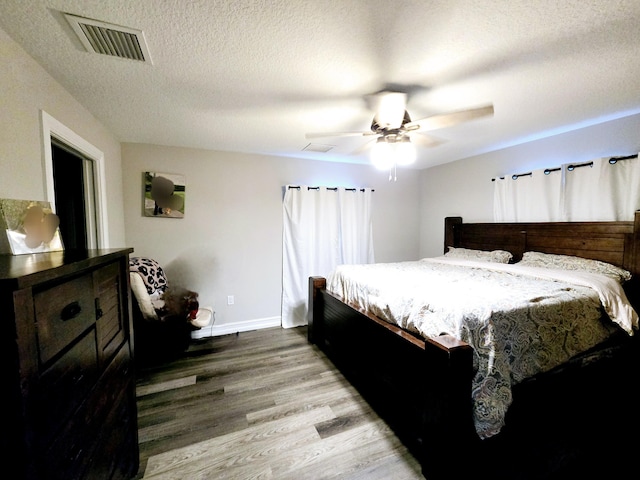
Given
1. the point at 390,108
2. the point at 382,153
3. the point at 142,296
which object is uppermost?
the point at 390,108

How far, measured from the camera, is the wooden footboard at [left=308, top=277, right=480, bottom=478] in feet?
4.32

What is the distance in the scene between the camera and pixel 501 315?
1433 millimetres

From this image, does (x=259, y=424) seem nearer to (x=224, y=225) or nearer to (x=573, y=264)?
(x=224, y=225)

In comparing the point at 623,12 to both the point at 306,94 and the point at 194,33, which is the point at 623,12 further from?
the point at 194,33

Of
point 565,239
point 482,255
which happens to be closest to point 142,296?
point 482,255

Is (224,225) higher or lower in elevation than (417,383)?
higher

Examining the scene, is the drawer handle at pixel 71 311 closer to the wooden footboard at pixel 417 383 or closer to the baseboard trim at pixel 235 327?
the wooden footboard at pixel 417 383

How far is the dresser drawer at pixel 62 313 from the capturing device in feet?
2.12

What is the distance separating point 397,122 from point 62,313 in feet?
6.59

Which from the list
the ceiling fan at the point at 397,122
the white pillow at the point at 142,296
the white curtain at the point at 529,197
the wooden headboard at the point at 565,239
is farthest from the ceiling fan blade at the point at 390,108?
the white pillow at the point at 142,296

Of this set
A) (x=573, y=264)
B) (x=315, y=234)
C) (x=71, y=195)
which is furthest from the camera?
(x=315, y=234)

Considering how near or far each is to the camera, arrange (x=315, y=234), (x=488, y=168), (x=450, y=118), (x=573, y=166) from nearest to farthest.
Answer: (x=450, y=118)
(x=573, y=166)
(x=488, y=168)
(x=315, y=234)

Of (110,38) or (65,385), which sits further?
(110,38)

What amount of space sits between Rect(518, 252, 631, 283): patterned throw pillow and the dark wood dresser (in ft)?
11.0
